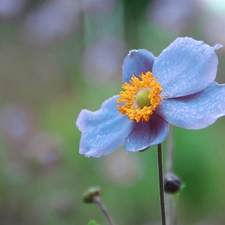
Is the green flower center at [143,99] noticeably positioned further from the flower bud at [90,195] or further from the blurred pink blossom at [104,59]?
the blurred pink blossom at [104,59]

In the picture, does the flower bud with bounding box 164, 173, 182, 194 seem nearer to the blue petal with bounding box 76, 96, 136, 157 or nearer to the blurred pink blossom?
the blue petal with bounding box 76, 96, 136, 157

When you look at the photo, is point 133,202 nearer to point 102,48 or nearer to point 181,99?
point 102,48

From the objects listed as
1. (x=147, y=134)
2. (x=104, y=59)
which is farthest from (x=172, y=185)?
(x=104, y=59)

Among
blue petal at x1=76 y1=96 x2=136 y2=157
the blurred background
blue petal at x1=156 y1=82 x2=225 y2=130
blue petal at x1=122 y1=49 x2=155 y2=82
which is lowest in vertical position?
the blurred background

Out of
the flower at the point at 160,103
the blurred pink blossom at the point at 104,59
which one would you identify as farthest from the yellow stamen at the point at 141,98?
the blurred pink blossom at the point at 104,59

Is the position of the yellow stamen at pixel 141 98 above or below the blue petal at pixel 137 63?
below

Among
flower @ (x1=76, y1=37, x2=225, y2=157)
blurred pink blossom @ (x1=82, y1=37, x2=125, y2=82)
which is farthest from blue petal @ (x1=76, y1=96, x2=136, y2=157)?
blurred pink blossom @ (x1=82, y1=37, x2=125, y2=82)
